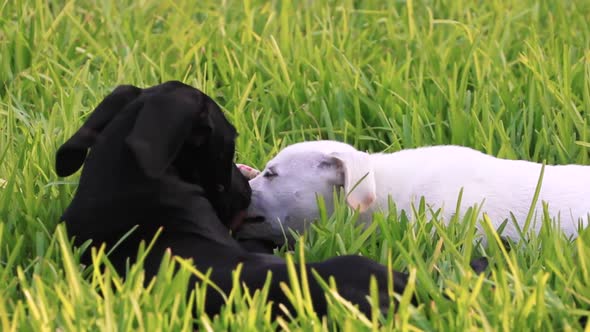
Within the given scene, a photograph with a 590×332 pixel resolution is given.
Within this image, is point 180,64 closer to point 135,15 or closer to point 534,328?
point 135,15

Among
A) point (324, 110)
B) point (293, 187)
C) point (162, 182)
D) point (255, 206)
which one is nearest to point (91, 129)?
point (162, 182)

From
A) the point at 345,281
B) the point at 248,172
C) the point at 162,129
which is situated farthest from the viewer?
the point at 248,172

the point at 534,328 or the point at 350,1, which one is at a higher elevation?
the point at 350,1

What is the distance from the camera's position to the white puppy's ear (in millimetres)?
3557

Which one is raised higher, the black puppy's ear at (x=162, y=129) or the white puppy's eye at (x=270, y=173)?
the black puppy's ear at (x=162, y=129)

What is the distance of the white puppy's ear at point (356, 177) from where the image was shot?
11.7ft

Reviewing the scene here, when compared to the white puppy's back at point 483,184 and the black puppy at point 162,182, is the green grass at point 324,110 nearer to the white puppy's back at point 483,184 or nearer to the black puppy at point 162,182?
the black puppy at point 162,182

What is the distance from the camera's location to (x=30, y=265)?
3.09m

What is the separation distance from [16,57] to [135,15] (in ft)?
2.55

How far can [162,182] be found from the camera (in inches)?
134

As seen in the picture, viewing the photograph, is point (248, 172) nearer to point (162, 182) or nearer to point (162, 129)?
point (162, 182)

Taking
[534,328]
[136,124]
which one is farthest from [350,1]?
[534,328]

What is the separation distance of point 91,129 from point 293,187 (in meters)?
0.74

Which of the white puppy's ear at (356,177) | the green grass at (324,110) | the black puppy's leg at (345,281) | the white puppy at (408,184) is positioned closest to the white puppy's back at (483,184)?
the white puppy at (408,184)
